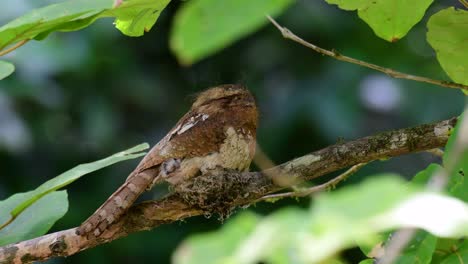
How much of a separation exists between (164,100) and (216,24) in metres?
7.01

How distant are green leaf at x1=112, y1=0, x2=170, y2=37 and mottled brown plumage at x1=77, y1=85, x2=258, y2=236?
56cm

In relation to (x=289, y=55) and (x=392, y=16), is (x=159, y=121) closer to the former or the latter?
(x=289, y=55)

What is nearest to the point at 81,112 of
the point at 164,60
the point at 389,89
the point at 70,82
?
the point at 70,82

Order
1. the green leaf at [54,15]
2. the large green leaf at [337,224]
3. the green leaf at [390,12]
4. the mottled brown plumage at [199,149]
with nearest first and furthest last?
1. the large green leaf at [337,224]
2. the green leaf at [54,15]
3. the green leaf at [390,12]
4. the mottled brown plumage at [199,149]

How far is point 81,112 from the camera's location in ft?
23.5

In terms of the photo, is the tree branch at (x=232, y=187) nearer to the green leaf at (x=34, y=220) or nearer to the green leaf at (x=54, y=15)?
the green leaf at (x=34, y=220)

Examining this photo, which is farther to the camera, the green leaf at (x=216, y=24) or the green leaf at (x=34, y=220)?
the green leaf at (x=34, y=220)

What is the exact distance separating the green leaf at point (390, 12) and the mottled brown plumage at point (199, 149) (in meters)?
0.63

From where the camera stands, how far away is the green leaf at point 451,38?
64.3 inches

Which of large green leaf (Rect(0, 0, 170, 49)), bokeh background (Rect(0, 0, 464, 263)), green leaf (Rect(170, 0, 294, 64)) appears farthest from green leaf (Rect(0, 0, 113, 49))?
bokeh background (Rect(0, 0, 464, 263))

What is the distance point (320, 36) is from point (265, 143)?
3.49 feet

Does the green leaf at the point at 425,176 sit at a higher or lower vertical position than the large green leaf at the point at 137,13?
lower

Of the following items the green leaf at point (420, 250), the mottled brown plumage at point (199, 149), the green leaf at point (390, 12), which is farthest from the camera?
the mottled brown plumage at point (199, 149)

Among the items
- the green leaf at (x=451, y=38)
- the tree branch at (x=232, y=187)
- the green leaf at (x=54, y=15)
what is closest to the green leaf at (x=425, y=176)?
the tree branch at (x=232, y=187)
